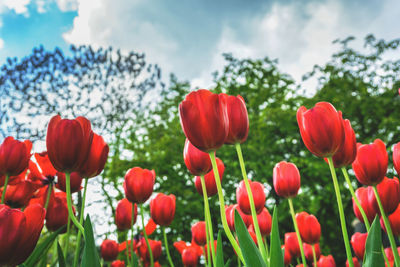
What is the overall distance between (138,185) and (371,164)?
2.78ft

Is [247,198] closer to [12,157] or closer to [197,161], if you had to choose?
[197,161]

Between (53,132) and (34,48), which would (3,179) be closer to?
(53,132)

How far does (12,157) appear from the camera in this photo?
119 centimetres

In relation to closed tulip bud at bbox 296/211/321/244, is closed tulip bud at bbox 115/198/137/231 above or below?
above

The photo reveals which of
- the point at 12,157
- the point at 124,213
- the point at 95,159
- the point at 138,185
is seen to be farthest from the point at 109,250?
the point at 95,159

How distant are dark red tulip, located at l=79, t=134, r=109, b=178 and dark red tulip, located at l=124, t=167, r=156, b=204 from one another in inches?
10.6

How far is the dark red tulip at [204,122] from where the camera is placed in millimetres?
777

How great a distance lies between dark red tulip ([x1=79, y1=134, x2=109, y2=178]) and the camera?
995 mm

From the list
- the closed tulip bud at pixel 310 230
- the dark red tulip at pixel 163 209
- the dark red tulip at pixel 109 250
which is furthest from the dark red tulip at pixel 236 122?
the dark red tulip at pixel 109 250

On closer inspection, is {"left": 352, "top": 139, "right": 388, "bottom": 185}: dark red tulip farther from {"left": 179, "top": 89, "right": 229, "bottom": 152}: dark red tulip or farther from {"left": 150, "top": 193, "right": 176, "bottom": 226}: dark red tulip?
{"left": 150, "top": 193, "right": 176, "bottom": 226}: dark red tulip

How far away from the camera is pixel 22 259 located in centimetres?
81

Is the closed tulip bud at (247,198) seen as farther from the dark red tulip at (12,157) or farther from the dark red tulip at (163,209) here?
the dark red tulip at (12,157)

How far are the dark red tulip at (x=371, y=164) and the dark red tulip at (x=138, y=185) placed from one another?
0.78 meters

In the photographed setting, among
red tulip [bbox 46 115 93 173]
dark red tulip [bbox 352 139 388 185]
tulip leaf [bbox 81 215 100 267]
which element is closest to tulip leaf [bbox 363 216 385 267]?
dark red tulip [bbox 352 139 388 185]
